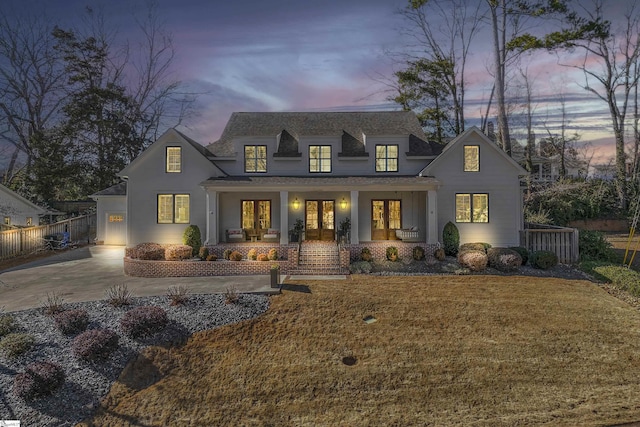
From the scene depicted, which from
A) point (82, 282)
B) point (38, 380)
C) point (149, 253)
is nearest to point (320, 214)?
point (149, 253)

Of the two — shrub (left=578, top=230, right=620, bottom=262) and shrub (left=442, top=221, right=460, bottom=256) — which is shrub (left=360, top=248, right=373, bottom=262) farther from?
shrub (left=578, top=230, right=620, bottom=262)

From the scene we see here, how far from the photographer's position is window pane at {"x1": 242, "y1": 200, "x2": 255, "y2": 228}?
18031 mm

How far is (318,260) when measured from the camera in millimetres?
14477

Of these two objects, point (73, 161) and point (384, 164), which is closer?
point (384, 164)

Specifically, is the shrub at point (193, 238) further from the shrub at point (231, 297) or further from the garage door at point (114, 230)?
the garage door at point (114, 230)

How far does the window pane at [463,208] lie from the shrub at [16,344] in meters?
17.6

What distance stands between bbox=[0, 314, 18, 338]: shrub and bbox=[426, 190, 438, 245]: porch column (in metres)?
15.9

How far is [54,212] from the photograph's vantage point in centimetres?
2381

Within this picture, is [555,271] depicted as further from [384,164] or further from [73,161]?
[73,161]

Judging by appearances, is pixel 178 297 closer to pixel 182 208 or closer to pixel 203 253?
pixel 203 253

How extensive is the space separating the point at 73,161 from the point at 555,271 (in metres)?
36.8

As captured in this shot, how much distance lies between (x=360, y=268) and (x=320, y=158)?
7508 mm

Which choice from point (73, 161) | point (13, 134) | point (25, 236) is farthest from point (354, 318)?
point (13, 134)

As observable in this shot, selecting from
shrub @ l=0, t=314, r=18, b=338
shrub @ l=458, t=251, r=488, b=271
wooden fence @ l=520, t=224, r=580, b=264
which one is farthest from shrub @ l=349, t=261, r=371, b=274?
shrub @ l=0, t=314, r=18, b=338
